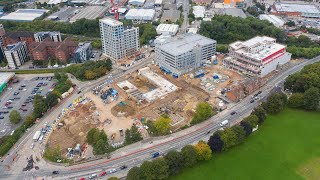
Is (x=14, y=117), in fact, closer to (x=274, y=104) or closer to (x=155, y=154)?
(x=155, y=154)

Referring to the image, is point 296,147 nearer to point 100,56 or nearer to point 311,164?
point 311,164

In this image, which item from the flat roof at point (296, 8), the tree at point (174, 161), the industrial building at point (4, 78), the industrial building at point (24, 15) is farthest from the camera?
the flat roof at point (296, 8)

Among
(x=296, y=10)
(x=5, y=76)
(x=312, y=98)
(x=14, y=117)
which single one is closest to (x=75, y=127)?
(x=14, y=117)

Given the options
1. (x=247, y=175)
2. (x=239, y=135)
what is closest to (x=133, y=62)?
(x=239, y=135)

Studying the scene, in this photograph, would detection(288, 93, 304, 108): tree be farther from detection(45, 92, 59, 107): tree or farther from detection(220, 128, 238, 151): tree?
detection(45, 92, 59, 107): tree

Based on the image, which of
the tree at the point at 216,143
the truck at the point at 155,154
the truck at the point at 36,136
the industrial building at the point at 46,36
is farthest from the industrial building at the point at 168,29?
the truck at the point at 36,136

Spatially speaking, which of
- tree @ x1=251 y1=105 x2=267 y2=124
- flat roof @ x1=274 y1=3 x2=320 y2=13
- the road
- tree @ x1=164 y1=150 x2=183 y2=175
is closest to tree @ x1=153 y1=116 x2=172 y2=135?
the road

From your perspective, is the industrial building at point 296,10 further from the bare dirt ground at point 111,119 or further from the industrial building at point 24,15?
the industrial building at point 24,15
